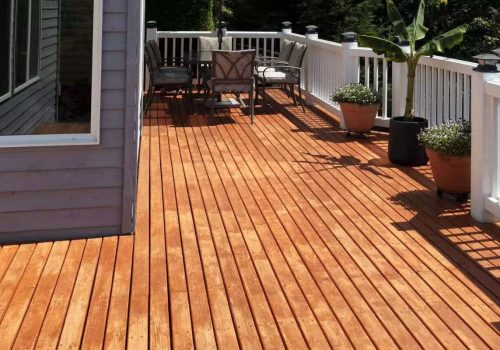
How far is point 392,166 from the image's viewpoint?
530 centimetres

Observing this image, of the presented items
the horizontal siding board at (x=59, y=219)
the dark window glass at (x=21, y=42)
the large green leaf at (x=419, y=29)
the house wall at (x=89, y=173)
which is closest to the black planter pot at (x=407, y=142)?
the large green leaf at (x=419, y=29)

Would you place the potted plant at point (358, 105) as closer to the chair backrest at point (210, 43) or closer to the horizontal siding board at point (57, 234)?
the chair backrest at point (210, 43)

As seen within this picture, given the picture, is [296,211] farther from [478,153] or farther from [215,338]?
[215,338]

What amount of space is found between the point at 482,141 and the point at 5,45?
2855mm

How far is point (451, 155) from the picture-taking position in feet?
13.7

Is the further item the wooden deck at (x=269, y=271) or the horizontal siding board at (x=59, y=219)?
the horizontal siding board at (x=59, y=219)

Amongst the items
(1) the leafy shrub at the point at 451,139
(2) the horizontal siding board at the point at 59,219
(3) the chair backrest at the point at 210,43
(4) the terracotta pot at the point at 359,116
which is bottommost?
(2) the horizontal siding board at the point at 59,219

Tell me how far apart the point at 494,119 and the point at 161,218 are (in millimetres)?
2141

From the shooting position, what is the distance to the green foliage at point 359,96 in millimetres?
6145

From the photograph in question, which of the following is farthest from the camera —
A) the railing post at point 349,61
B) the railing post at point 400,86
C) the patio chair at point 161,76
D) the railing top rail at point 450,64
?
the patio chair at point 161,76

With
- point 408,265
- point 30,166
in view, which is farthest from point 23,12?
point 408,265

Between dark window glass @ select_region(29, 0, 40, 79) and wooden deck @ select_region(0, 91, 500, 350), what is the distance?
0.99 metres

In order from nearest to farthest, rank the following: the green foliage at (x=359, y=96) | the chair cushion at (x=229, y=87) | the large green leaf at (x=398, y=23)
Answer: the large green leaf at (x=398, y=23) → the green foliage at (x=359, y=96) → the chair cushion at (x=229, y=87)

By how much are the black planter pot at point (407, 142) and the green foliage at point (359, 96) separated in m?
0.88
